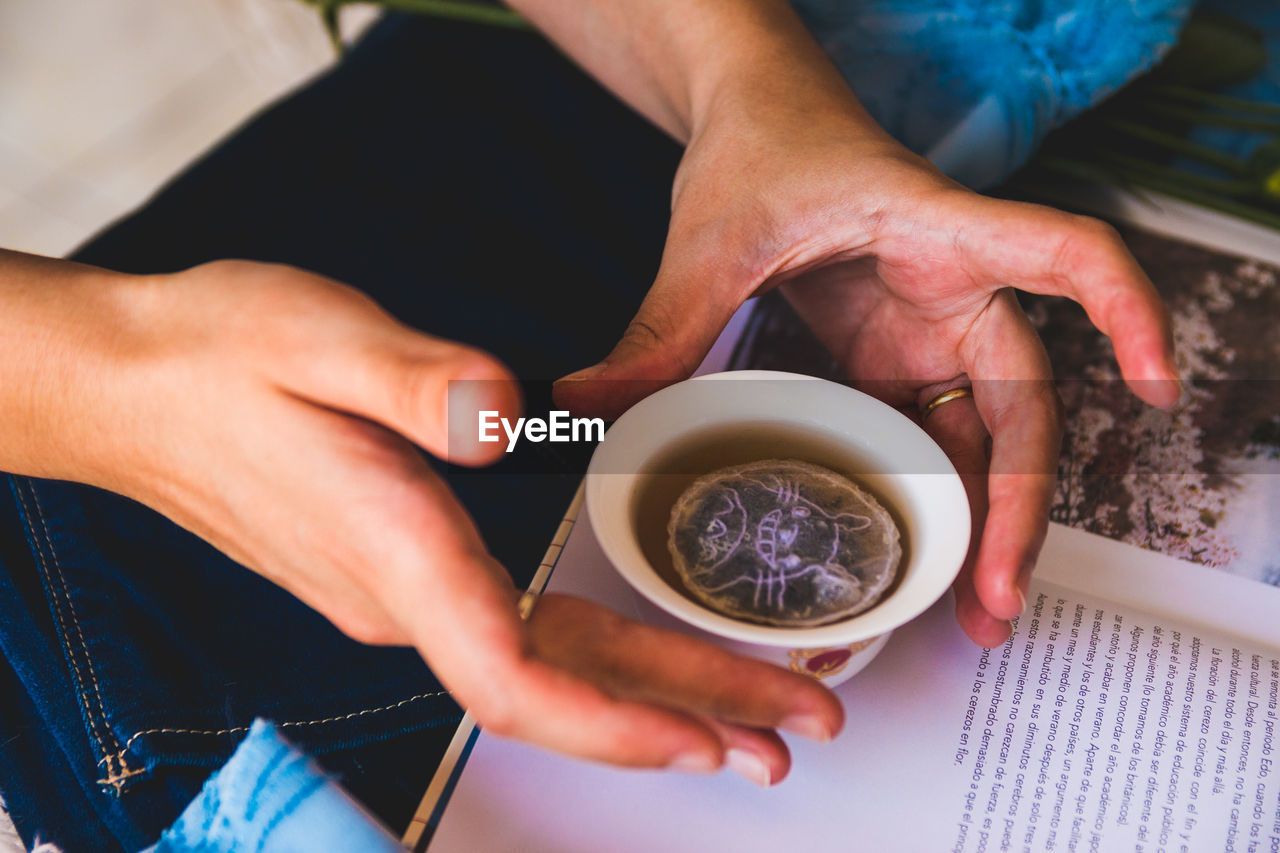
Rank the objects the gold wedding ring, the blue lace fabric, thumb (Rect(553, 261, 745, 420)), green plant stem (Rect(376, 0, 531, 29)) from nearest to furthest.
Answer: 1. thumb (Rect(553, 261, 745, 420))
2. the gold wedding ring
3. the blue lace fabric
4. green plant stem (Rect(376, 0, 531, 29))

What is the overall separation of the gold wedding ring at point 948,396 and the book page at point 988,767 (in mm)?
212

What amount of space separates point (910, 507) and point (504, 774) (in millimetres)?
372

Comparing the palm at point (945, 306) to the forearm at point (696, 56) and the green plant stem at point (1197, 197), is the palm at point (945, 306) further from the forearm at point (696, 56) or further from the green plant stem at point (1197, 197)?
the green plant stem at point (1197, 197)

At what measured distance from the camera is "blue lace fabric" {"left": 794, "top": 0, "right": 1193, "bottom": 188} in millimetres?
966

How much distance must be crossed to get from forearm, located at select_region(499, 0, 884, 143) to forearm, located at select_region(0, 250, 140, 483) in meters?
0.58

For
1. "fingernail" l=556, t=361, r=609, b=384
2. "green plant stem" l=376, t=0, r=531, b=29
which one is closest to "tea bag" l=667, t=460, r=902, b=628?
"fingernail" l=556, t=361, r=609, b=384

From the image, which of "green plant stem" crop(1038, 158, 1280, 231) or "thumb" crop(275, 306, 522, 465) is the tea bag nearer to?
"thumb" crop(275, 306, 522, 465)

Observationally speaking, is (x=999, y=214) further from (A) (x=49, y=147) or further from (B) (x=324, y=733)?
(A) (x=49, y=147)

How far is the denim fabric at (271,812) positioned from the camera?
1.92 ft

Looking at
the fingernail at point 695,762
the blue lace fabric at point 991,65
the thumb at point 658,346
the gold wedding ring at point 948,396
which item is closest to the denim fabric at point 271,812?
the fingernail at point 695,762

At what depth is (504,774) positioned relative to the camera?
640 millimetres

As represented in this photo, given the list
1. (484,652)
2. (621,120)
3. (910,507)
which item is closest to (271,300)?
(484,652)

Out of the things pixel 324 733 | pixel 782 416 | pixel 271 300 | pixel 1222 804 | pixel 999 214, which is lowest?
pixel 1222 804

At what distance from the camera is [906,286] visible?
83 cm
